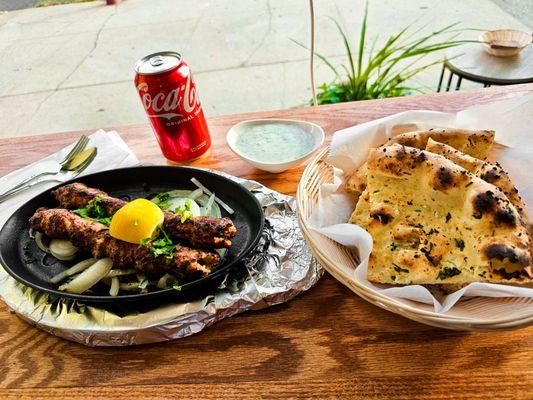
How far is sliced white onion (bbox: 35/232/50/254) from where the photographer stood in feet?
3.72

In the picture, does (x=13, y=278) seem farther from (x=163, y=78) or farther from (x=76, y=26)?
(x=76, y=26)

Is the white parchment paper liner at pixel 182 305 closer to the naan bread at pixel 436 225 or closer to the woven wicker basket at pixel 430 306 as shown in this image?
the woven wicker basket at pixel 430 306

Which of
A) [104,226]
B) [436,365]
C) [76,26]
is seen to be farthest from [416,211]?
[76,26]

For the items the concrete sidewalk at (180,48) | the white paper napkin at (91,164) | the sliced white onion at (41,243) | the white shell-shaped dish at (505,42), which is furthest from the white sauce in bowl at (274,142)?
the concrete sidewalk at (180,48)

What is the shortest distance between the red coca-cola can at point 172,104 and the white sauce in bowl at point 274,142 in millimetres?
154

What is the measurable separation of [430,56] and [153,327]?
3639 millimetres

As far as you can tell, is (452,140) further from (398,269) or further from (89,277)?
(89,277)

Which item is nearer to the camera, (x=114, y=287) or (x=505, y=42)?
(x=114, y=287)

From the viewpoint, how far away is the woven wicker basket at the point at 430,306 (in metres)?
0.69

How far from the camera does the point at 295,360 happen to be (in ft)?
2.79

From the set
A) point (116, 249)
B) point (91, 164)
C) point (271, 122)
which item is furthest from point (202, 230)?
point (91, 164)

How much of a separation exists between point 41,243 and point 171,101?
55 cm

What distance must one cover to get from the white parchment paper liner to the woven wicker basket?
11 centimetres

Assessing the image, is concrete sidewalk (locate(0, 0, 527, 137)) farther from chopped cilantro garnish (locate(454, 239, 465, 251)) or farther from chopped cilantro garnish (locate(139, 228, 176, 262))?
chopped cilantro garnish (locate(454, 239, 465, 251))
